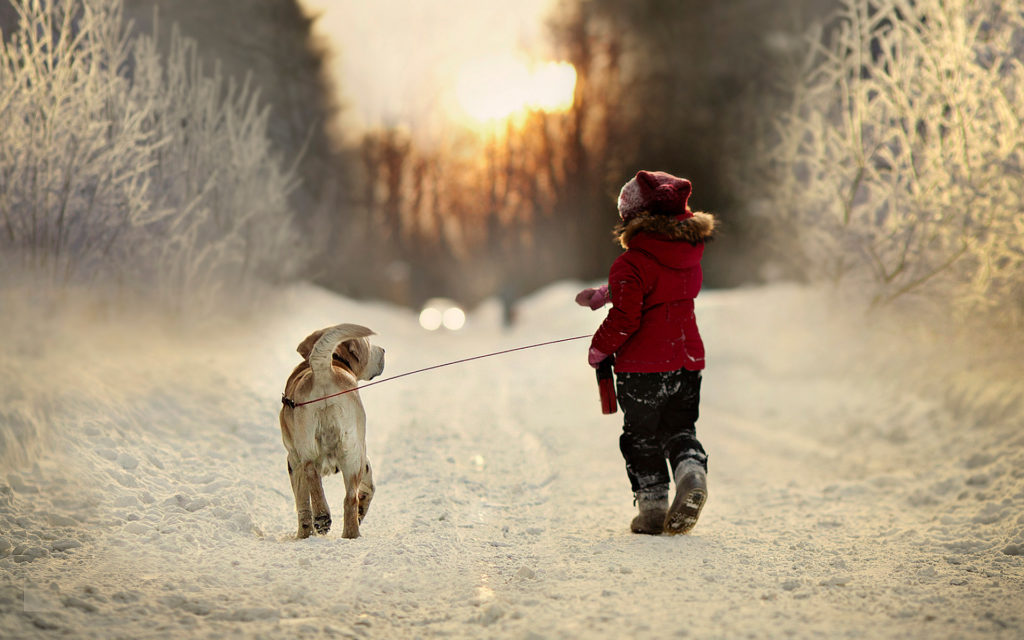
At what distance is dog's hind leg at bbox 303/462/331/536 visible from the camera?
9.28ft

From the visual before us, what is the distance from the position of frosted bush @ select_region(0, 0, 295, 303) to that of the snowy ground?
0.61 metres

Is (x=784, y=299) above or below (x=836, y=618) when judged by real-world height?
above

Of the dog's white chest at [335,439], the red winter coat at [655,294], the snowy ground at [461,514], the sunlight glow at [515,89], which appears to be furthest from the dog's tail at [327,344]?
the sunlight glow at [515,89]

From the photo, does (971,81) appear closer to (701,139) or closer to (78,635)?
(78,635)

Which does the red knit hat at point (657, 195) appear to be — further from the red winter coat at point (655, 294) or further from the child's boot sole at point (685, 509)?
the child's boot sole at point (685, 509)

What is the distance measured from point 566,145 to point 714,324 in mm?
6535

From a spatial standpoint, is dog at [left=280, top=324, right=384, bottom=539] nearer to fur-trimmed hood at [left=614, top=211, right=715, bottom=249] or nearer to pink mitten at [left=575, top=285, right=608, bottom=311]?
pink mitten at [left=575, top=285, right=608, bottom=311]

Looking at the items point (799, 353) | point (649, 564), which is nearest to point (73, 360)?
point (649, 564)

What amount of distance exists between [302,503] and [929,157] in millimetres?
6264

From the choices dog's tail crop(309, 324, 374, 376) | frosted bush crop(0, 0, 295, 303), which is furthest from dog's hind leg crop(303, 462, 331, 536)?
frosted bush crop(0, 0, 295, 303)

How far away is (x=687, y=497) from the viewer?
3.10m

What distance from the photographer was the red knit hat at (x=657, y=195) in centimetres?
316

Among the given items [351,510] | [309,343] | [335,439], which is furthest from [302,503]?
[309,343]

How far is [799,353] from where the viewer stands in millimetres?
8164
